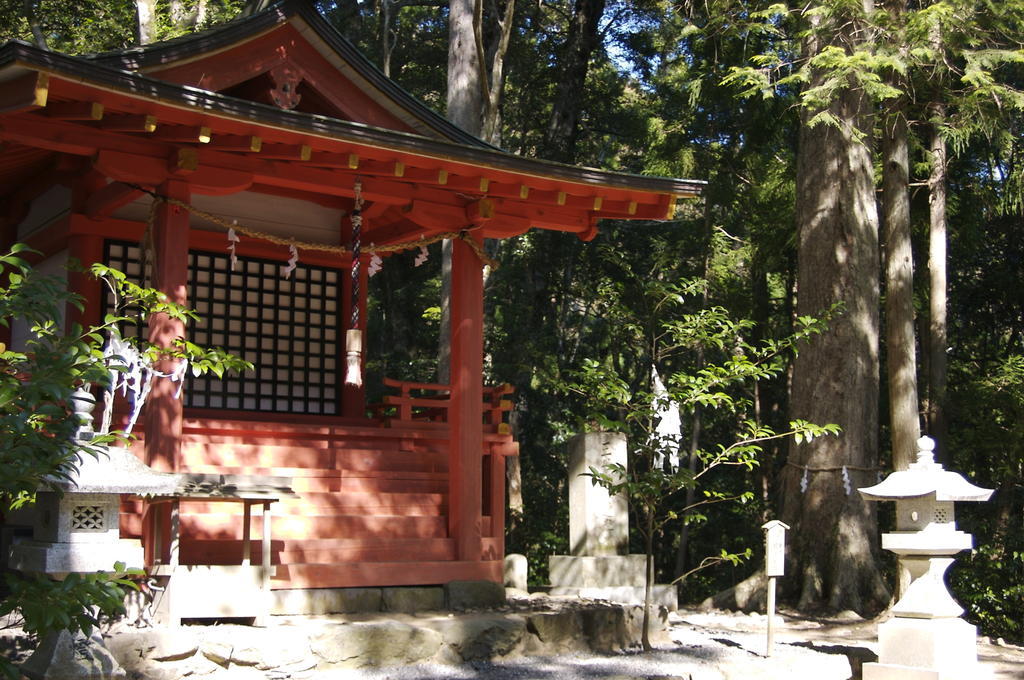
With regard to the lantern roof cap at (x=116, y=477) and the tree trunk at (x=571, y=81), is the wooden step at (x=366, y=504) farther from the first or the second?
the tree trunk at (x=571, y=81)

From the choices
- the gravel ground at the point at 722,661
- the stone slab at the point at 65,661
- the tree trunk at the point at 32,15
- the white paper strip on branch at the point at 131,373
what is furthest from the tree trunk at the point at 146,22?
the stone slab at the point at 65,661

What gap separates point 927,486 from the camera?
26.6 feet

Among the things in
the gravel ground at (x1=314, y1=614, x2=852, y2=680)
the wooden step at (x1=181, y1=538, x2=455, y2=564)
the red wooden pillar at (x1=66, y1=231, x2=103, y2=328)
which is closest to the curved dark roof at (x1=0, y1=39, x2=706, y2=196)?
the red wooden pillar at (x1=66, y1=231, x2=103, y2=328)

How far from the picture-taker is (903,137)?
1242 centimetres

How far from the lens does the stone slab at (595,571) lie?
11062 mm

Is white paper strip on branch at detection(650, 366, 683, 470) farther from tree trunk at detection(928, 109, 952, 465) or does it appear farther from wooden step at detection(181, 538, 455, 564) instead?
tree trunk at detection(928, 109, 952, 465)

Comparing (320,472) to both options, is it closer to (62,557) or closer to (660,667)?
(660,667)

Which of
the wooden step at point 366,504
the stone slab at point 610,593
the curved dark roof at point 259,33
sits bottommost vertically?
the stone slab at point 610,593

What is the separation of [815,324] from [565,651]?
3655 mm

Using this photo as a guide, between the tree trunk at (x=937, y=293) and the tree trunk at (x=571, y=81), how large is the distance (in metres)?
6.58

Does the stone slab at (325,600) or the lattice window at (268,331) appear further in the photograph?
the lattice window at (268,331)

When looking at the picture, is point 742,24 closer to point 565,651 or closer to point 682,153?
point 682,153

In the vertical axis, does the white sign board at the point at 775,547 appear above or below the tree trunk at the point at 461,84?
below

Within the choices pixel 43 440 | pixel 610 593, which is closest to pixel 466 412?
pixel 610 593
